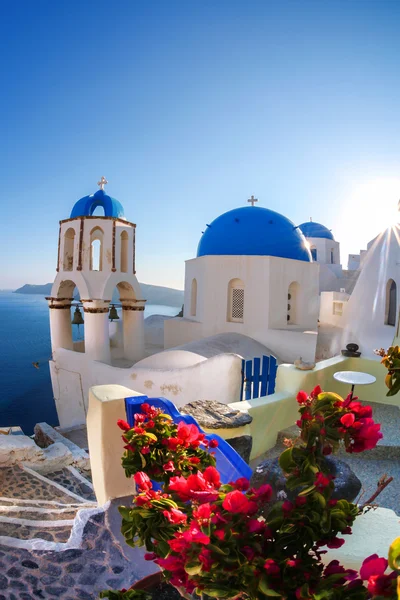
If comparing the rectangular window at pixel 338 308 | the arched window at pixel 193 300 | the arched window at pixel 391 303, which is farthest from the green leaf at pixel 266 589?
the rectangular window at pixel 338 308

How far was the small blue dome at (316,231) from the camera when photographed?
28.8 m

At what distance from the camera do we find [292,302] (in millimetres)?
14359

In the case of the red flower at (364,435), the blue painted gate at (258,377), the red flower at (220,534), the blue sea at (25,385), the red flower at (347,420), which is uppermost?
the red flower at (347,420)

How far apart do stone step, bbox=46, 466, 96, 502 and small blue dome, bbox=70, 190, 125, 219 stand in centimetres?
855

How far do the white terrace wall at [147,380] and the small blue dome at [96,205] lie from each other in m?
4.93

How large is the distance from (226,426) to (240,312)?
9.36m

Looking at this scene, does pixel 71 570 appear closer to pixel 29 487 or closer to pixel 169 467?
pixel 169 467

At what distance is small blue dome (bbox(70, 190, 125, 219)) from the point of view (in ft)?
41.4

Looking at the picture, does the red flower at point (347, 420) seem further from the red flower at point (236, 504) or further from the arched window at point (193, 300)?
the arched window at point (193, 300)

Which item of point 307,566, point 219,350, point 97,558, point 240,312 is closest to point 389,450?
point 97,558

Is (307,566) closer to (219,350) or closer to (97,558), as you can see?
(97,558)

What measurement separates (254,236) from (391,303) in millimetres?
5733

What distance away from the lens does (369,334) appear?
34.3 ft

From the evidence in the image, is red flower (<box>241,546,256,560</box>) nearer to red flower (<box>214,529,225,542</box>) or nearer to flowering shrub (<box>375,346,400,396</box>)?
red flower (<box>214,529,225,542</box>)
